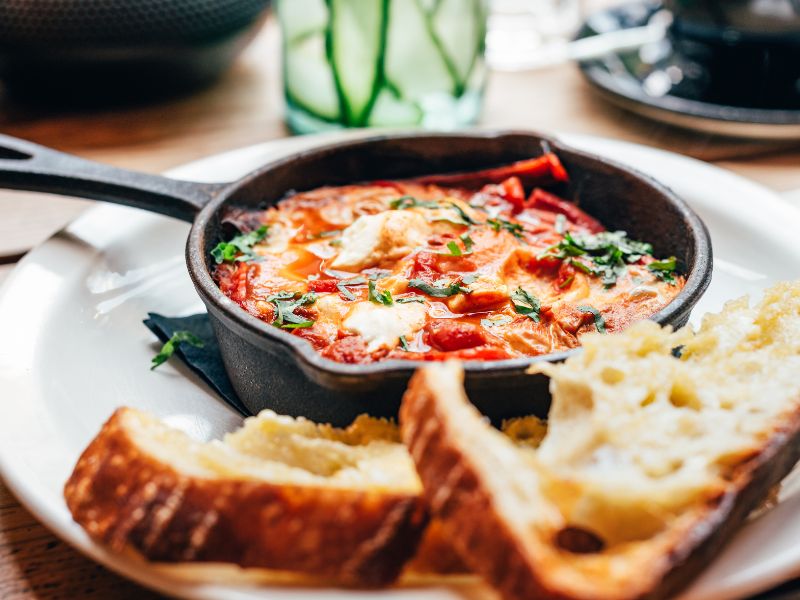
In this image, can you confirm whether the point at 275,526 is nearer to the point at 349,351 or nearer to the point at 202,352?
the point at 349,351

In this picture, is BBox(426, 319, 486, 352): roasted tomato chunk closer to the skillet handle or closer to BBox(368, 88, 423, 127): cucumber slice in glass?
the skillet handle

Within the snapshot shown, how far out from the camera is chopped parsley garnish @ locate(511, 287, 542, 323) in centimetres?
240

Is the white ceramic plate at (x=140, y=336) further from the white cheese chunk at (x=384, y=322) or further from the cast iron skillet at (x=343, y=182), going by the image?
the white cheese chunk at (x=384, y=322)

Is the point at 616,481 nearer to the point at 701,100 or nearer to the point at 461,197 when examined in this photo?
the point at 461,197

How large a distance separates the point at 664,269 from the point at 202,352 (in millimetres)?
1455

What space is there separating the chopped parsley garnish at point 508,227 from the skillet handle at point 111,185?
89cm

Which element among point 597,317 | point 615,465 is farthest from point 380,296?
point 615,465

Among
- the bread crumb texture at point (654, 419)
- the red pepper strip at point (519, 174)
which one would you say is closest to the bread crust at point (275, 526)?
the bread crumb texture at point (654, 419)

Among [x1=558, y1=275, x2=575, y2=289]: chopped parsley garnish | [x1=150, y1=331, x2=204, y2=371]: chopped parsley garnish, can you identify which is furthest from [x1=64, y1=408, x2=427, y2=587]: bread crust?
[x1=558, y1=275, x2=575, y2=289]: chopped parsley garnish

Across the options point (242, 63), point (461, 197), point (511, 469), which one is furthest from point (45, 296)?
point (242, 63)

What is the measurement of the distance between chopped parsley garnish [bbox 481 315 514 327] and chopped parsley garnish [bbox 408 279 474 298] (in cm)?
10

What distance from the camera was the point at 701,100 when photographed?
14.2 ft

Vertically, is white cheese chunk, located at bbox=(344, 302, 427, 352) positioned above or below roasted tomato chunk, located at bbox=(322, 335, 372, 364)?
above

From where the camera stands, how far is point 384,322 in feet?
7.45
